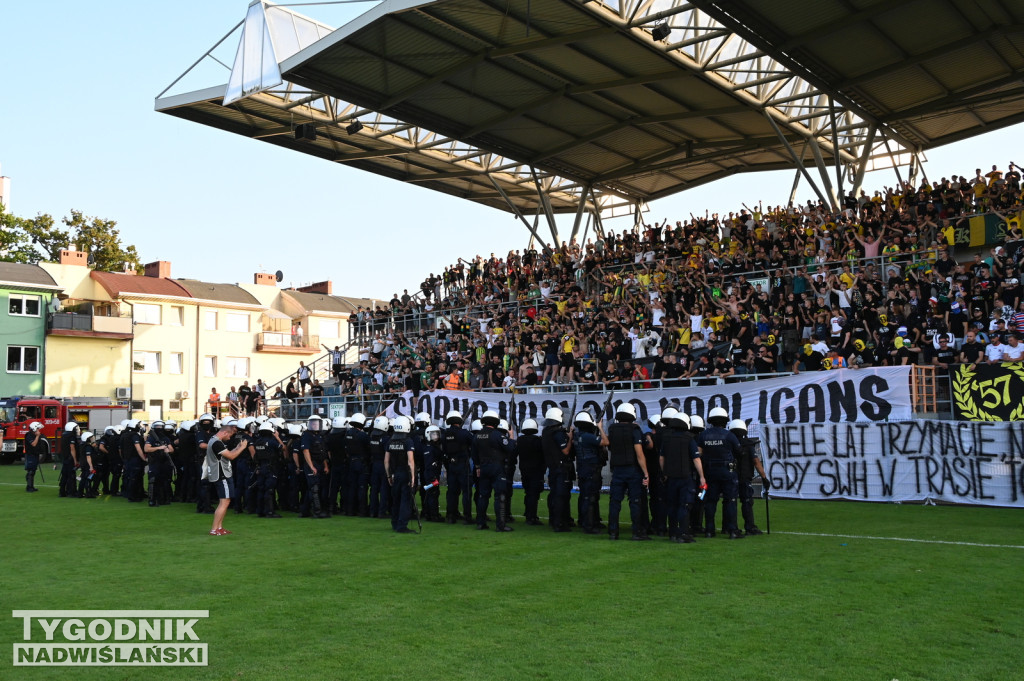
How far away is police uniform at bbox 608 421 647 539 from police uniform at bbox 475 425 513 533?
2091 mm

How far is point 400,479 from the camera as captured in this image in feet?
48.8

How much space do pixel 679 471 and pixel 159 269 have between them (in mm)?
52906

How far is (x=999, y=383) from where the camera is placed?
16906 mm

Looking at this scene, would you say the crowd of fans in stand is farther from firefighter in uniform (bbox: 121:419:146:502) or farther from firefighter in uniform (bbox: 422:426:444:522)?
firefighter in uniform (bbox: 121:419:146:502)

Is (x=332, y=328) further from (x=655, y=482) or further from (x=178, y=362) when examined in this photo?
(x=655, y=482)

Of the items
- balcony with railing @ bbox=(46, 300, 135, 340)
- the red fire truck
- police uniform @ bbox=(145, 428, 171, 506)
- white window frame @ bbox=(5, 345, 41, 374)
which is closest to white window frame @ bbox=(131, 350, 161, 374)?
balcony with railing @ bbox=(46, 300, 135, 340)

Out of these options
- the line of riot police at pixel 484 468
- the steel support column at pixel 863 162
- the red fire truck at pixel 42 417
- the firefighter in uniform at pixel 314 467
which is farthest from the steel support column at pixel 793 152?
the red fire truck at pixel 42 417

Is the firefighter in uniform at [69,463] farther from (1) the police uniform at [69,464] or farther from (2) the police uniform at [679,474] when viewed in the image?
(2) the police uniform at [679,474]

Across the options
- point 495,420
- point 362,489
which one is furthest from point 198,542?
point 495,420

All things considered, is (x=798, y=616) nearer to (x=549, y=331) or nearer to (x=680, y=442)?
(x=680, y=442)

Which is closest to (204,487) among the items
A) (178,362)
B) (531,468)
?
(531,468)

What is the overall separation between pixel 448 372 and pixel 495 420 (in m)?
15.2

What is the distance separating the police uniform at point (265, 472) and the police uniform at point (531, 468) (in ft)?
16.2

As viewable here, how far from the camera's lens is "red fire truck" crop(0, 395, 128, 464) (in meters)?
38.2
